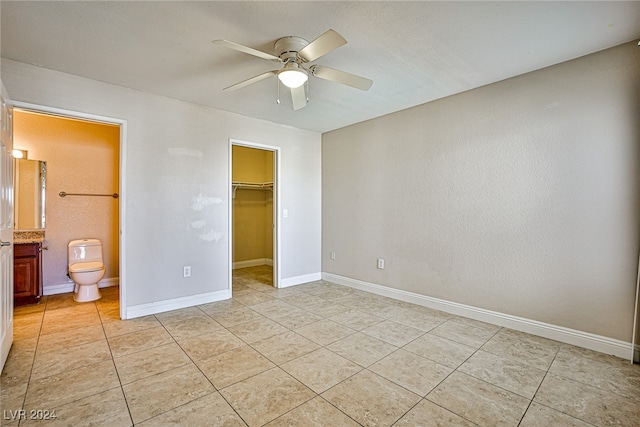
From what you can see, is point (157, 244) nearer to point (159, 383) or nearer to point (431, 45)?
point (159, 383)

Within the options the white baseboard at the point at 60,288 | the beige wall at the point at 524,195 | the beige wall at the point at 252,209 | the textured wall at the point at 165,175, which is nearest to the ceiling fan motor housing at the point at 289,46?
the textured wall at the point at 165,175

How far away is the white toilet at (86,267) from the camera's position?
12.1ft

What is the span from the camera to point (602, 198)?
243cm

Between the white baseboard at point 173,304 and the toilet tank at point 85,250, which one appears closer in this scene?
the white baseboard at point 173,304

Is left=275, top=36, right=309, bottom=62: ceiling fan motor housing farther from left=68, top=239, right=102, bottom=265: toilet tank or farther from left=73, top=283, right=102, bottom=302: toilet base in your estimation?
left=68, top=239, right=102, bottom=265: toilet tank

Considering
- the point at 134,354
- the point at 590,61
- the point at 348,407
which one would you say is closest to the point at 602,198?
the point at 590,61

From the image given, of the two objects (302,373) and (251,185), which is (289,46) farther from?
(251,185)

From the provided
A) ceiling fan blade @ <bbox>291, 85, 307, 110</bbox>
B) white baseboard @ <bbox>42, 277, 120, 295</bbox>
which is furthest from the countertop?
ceiling fan blade @ <bbox>291, 85, 307, 110</bbox>

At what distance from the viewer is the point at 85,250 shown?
411 centimetres

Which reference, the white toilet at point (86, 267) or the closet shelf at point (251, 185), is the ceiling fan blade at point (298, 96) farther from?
the white toilet at point (86, 267)

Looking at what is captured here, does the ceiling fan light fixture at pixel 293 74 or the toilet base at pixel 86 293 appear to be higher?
the ceiling fan light fixture at pixel 293 74

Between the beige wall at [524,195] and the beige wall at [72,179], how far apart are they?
397cm

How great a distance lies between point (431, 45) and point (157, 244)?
3.36 m

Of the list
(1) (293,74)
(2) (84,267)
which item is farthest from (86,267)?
(1) (293,74)
